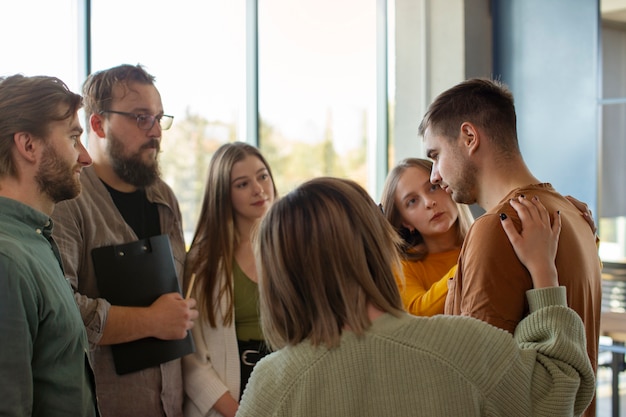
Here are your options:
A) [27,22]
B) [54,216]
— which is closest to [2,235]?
[54,216]

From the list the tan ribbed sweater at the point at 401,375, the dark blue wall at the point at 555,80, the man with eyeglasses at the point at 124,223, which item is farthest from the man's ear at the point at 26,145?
the dark blue wall at the point at 555,80

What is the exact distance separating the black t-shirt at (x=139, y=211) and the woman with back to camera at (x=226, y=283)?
243 millimetres

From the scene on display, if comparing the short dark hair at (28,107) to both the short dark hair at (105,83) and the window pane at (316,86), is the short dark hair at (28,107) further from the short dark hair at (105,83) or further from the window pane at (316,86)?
the window pane at (316,86)

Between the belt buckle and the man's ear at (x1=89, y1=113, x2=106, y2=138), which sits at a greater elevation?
the man's ear at (x1=89, y1=113, x2=106, y2=138)

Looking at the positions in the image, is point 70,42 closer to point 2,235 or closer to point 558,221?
point 2,235

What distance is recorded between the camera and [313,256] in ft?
3.72

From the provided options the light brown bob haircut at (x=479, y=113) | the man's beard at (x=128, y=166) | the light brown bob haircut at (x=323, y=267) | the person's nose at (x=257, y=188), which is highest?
the light brown bob haircut at (x=479, y=113)

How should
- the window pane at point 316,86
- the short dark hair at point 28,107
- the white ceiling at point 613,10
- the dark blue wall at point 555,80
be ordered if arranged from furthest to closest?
1. the window pane at point 316,86
2. the dark blue wall at point 555,80
3. the white ceiling at point 613,10
4. the short dark hair at point 28,107

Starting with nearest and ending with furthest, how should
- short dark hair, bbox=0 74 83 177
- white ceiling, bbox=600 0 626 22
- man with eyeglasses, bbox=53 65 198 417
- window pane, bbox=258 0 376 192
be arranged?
short dark hair, bbox=0 74 83 177, man with eyeglasses, bbox=53 65 198 417, white ceiling, bbox=600 0 626 22, window pane, bbox=258 0 376 192

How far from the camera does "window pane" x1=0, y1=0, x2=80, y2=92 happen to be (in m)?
2.82

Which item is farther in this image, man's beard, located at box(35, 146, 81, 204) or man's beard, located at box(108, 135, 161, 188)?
man's beard, located at box(108, 135, 161, 188)

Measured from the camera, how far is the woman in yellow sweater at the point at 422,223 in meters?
2.32

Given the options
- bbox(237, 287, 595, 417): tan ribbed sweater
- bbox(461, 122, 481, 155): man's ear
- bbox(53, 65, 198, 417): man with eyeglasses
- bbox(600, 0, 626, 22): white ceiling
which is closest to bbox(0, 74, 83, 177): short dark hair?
bbox(53, 65, 198, 417): man with eyeglasses

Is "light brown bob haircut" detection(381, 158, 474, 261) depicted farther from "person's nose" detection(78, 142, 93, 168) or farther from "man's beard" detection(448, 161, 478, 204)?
"person's nose" detection(78, 142, 93, 168)
